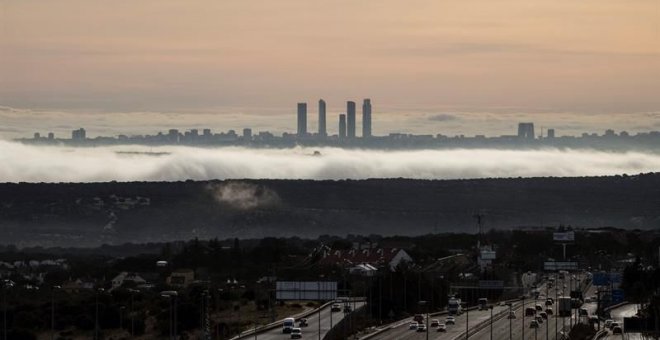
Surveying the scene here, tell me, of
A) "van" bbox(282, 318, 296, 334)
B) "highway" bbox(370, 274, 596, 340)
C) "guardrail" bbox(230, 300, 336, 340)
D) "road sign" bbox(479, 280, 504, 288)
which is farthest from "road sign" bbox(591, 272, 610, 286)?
"van" bbox(282, 318, 296, 334)

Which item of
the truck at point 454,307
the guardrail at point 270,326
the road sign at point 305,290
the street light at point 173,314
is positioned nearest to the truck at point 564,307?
the truck at point 454,307


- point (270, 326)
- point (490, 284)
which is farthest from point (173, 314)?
point (490, 284)

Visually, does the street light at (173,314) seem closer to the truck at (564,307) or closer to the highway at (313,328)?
the highway at (313,328)

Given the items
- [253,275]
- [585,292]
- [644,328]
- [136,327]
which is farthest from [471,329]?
[253,275]

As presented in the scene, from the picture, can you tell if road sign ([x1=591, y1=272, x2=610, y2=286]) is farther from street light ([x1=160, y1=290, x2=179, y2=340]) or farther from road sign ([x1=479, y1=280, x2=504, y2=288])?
street light ([x1=160, y1=290, x2=179, y2=340])

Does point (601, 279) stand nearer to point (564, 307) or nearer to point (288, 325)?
point (564, 307)

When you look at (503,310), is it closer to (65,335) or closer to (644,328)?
(644,328)
